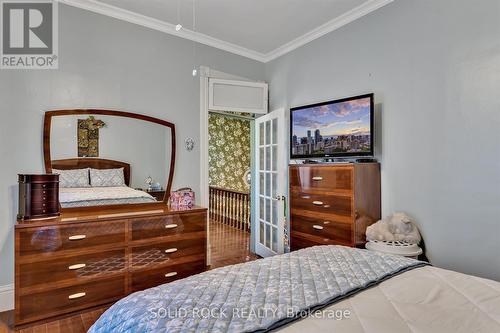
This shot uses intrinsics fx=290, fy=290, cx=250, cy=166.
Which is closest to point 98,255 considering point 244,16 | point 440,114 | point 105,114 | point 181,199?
point 181,199

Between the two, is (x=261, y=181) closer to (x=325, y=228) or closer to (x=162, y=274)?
(x=325, y=228)

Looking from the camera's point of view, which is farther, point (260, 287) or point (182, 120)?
point (182, 120)

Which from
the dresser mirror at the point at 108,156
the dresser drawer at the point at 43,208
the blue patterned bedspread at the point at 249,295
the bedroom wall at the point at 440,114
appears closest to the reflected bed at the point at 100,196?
the dresser mirror at the point at 108,156

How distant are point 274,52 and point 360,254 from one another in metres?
3.13

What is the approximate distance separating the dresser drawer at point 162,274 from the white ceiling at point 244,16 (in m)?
2.57

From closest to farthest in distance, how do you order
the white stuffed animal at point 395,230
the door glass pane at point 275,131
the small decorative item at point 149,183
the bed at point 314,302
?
the bed at point 314,302
the white stuffed animal at point 395,230
the small decorative item at point 149,183
the door glass pane at point 275,131

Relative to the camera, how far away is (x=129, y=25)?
3.08 m

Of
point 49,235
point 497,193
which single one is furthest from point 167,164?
point 497,193

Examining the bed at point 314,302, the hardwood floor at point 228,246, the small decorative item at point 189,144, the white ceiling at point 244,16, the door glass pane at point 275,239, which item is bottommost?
the hardwood floor at point 228,246

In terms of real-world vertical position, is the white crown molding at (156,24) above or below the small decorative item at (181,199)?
above

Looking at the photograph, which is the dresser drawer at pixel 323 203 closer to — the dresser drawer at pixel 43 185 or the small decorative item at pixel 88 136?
the small decorative item at pixel 88 136

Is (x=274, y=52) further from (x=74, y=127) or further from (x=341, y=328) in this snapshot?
(x=341, y=328)

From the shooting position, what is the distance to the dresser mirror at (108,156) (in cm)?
269

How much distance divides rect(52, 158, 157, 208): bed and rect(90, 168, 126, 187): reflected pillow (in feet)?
0.10
